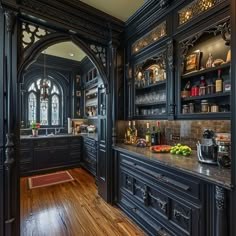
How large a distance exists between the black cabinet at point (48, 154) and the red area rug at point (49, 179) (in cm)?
23

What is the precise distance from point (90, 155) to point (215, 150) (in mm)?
3446

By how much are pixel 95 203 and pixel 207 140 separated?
2.23 metres

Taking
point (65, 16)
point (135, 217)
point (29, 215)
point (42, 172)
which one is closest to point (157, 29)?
point (65, 16)

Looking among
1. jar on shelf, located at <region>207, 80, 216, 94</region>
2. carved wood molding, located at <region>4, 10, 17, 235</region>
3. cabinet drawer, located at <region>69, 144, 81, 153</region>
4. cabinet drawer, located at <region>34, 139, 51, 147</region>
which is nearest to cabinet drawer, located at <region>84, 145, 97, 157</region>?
cabinet drawer, located at <region>69, 144, 81, 153</region>

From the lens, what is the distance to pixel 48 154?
4.72 meters

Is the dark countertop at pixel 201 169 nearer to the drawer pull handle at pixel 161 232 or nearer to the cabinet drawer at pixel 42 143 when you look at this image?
the drawer pull handle at pixel 161 232

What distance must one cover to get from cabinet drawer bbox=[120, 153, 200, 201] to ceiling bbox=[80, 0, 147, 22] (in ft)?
7.47

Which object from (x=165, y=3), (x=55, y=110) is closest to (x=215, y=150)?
(x=165, y=3)

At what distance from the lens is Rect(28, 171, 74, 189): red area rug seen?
391 centimetres

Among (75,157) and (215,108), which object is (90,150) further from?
(215,108)

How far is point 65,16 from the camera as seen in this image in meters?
2.46

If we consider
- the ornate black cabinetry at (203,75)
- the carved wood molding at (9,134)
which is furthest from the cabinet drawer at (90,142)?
the ornate black cabinetry at (203,75)

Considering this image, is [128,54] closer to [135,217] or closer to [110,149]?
[110,149]

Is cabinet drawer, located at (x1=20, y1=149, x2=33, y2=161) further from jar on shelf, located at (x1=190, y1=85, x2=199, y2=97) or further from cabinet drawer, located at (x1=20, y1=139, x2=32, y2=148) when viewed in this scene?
jar on shelf, located at (x1=190, y1=85, x2=199, y2=97)
